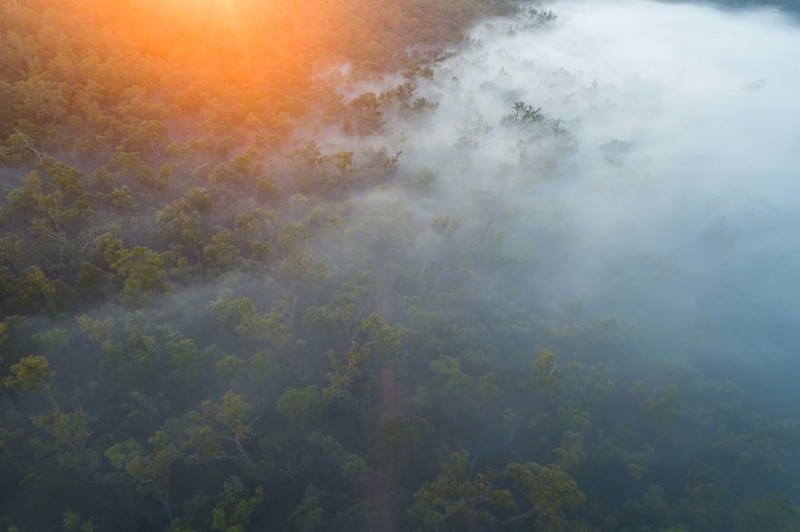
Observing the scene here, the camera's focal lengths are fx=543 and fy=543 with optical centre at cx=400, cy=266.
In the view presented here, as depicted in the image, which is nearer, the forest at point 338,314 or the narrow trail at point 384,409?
the forest at point 338,314

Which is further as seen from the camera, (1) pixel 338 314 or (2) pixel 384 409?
(2) pixel 384 409

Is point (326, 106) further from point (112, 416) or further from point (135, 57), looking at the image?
point (112, 416)

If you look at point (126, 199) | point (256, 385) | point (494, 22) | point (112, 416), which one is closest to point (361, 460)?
point (256, 385)

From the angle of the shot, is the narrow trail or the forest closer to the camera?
the forest

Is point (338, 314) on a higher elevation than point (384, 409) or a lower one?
higher

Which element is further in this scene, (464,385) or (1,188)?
(1,188)

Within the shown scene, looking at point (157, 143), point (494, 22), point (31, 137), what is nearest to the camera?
point (31, 137)

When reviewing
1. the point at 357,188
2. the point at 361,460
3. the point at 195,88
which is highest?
the point at 195,88

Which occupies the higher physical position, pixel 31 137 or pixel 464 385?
pixel 31 137
